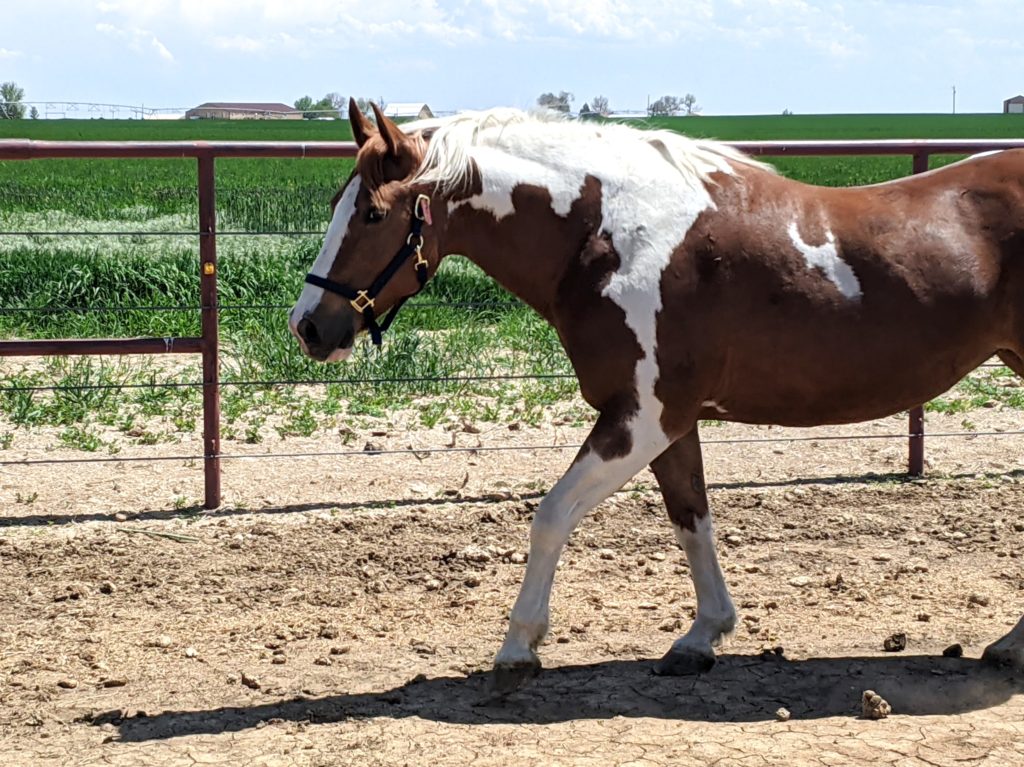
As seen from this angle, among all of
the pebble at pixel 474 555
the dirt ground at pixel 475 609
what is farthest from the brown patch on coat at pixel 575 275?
the pebble at pixel 474 555

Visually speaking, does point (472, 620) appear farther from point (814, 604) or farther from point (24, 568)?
point (24, 568)

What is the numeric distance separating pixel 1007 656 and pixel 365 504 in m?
3.19

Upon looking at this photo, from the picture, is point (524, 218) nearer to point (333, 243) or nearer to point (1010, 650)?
point (333, 243)

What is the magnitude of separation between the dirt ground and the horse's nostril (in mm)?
1182

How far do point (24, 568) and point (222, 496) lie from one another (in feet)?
3.87

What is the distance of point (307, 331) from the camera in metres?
4.12

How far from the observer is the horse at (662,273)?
13.5 ft

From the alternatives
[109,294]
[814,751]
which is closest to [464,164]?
[814,751]

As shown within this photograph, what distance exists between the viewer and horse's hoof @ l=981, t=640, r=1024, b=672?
440cm

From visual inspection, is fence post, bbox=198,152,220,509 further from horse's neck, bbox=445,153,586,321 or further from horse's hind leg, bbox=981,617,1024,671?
horse's hind leg, bbox=981,617,1024,671

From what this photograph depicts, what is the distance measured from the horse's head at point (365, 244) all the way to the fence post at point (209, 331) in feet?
7.98

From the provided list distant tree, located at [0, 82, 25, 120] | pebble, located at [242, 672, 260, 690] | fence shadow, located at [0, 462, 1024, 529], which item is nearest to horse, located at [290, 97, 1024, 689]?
pebble, located at [242, 672, 260, 690]

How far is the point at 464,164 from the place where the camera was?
416 cm

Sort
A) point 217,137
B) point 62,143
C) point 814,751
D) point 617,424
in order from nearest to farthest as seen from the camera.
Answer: point 814,751 < point 617,424 < point 62,143 < point 217,137
